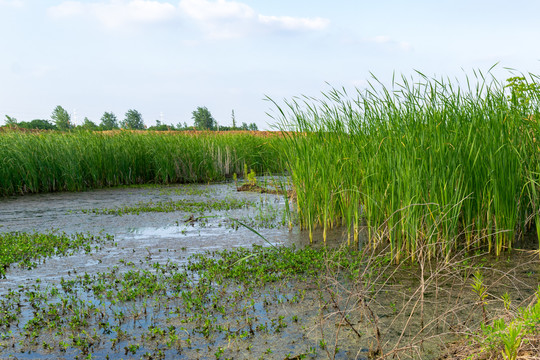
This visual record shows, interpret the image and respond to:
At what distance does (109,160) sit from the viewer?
14609 mm

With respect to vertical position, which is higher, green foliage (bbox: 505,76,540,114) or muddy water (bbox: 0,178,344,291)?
green foliage (bbox: 505,76,540,114)

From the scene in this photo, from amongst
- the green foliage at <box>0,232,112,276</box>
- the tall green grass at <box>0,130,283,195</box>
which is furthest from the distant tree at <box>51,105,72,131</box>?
the green foliage at <box>0,232,112,276</box>

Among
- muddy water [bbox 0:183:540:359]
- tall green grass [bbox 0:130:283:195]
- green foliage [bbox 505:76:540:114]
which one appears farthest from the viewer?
tall green grass [bbox 0:130:283:195]

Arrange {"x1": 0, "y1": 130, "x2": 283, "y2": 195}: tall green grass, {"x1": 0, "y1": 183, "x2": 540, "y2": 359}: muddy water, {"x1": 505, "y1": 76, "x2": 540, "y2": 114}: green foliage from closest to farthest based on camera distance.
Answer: {"x1": 0, "y1": 183, "x2": 540, "y2": 359}: muddy water → {"x1": 505, "y1": 76, "x2": 540, "y2": 114}: green foliage → {"x1": 0, "y1": 130, "x2": 283, "y2": 195}: tall green grass

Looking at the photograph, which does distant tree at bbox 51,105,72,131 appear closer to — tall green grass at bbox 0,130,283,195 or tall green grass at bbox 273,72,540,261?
tall green grass at bbox 0,130,283,195

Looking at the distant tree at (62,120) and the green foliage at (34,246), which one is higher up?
the distant tree at (62,120)

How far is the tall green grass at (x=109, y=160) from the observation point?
13305 mm

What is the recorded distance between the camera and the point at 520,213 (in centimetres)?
603

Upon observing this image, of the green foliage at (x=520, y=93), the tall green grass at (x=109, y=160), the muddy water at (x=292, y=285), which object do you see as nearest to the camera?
the muddy water at (x=292, y=285)

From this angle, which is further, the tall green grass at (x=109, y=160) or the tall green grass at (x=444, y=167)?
the tall green grass at (x=109, y=160)

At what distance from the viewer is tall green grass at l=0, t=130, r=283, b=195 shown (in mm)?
13305

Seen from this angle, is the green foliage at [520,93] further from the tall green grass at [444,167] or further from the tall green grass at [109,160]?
the tall green grass at [109,160]

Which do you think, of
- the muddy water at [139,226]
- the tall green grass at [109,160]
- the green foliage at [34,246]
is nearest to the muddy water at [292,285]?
the muddy water at [139,226]

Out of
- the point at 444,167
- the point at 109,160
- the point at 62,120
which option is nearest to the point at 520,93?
the point at 444,167
